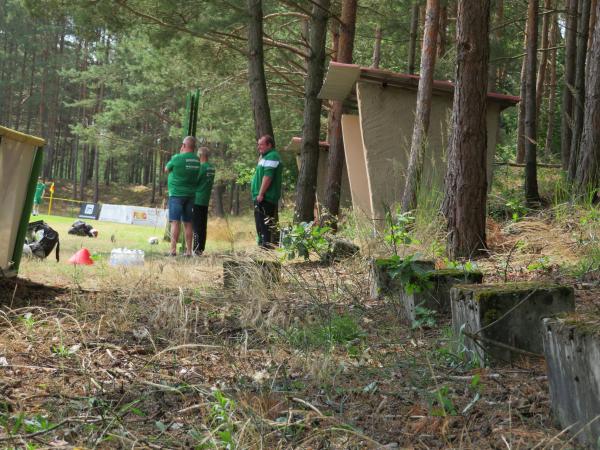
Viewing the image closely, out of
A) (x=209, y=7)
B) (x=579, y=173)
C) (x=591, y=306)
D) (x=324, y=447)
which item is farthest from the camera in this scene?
(x=209, y=7)

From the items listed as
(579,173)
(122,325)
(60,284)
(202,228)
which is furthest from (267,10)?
(122,325)

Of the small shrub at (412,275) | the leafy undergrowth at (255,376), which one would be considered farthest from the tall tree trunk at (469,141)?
the small shrub at (412,275)

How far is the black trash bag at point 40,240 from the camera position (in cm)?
955

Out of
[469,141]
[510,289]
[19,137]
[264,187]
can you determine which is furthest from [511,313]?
[264,187]

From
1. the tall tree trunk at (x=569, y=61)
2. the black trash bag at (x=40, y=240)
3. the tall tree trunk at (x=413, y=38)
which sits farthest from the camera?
the tall tree trunk at (x=413, y=38)

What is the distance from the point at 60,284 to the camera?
685cm

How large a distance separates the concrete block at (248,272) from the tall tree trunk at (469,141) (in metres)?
1.70

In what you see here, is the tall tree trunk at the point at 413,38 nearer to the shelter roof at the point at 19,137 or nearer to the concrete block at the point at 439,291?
the shelter roof at the point at 19,137

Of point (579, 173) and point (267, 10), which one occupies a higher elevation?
point (267, 10)

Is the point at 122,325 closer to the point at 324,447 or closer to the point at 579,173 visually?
the point at 324,447

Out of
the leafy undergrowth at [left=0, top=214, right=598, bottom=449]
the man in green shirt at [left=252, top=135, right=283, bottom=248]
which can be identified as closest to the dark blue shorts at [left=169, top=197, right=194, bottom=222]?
the man in green shirt at [left=252, top=135, right=283, bottom=248]

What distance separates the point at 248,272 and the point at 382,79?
20.3 feet

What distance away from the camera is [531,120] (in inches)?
526

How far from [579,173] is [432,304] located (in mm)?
4914
